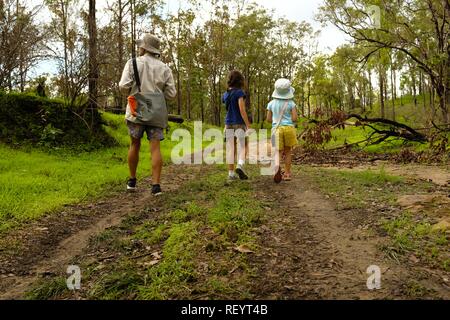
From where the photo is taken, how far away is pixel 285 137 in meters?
7.90

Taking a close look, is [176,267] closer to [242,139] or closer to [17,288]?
[17,288]

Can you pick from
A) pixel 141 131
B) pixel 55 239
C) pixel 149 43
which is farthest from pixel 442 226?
pixel 149 43

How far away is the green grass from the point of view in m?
5.45

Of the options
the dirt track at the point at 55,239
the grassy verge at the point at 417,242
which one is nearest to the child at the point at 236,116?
the dirt track at the point at 55,239

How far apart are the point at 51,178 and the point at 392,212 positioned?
5.71 m

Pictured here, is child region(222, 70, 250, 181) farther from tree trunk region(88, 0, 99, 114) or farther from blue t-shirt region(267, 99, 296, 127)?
tree trunk region(88, 0, 99, 114)

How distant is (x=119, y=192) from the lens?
22.2 ft

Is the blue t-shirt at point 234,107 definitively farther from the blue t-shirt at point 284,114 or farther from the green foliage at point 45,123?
the green foliage at point 45,123

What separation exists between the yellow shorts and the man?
235cm

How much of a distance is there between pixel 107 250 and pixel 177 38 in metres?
38.9

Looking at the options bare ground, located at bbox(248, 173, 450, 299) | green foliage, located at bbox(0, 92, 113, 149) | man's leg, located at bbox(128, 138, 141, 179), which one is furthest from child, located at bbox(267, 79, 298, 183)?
green foliage, located at bbox(0, 92, 113, 149)

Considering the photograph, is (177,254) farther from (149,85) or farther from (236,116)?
(236,116)

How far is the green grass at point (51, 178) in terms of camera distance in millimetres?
5453

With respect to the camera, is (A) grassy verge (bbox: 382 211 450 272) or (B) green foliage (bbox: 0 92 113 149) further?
(B) green foliage (bbox: 0 92 113 149)
